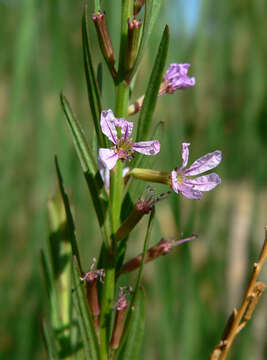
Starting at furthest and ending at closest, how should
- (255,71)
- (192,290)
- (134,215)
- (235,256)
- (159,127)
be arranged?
(235,256)
(255,71)
(192,290)
(159,127)
(134,215)

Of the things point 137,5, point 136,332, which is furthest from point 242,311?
point 137,5

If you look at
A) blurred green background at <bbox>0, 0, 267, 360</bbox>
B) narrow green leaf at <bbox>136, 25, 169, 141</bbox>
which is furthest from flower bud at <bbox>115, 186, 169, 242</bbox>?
blurred green background at <bbox>0, 0, 267, 360</bbox>

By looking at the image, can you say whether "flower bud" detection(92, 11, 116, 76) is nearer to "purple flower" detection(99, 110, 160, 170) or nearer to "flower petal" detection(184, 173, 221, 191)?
"purple flower" detection(99, 110, 160, 170)

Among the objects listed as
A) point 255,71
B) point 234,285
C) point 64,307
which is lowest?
point 234,285

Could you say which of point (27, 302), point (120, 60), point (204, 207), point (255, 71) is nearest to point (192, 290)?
point (204, 207)

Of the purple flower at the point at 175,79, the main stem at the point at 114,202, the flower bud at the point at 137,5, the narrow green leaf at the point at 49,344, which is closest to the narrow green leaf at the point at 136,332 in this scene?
the main stem at the point at 114,202

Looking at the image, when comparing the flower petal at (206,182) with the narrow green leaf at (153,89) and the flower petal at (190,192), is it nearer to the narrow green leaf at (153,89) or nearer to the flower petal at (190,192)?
the flower petal at (190,192)

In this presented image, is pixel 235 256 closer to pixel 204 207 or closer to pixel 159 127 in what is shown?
pixel 204 207
